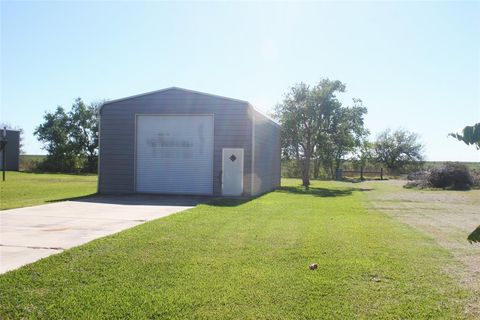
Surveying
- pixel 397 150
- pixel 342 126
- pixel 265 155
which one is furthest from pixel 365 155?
pixel 265 155

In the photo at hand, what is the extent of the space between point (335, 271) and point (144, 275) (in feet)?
7.10

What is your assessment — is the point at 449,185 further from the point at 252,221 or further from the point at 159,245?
the point at 159,245

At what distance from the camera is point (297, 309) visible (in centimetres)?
363

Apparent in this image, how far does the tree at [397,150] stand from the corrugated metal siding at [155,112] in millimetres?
27219

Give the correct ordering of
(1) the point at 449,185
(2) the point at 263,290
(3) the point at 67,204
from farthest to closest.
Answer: (1) the point at 449,185, (3) the point at 67,204, (2) the point at 263,290

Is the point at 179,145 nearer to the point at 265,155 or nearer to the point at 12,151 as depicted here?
the point at 265,155

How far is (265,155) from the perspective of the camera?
58.9ft

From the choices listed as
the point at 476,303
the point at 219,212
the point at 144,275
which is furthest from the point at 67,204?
the point at 476,303

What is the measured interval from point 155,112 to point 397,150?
94.9 ft

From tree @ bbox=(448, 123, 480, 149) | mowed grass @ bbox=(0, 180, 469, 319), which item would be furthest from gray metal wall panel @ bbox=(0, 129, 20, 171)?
tree @ bbox=(448, 123, 480, 149)

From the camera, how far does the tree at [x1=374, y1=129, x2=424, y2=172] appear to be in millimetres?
37844

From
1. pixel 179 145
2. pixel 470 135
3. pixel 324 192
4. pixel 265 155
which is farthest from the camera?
pixel 324 192

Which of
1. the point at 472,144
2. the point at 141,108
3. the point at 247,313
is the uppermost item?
the point at 141,108

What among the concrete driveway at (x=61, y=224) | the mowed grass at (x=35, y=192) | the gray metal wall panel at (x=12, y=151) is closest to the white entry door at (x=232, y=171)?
the concrete driveway at (x=61, y=224)
